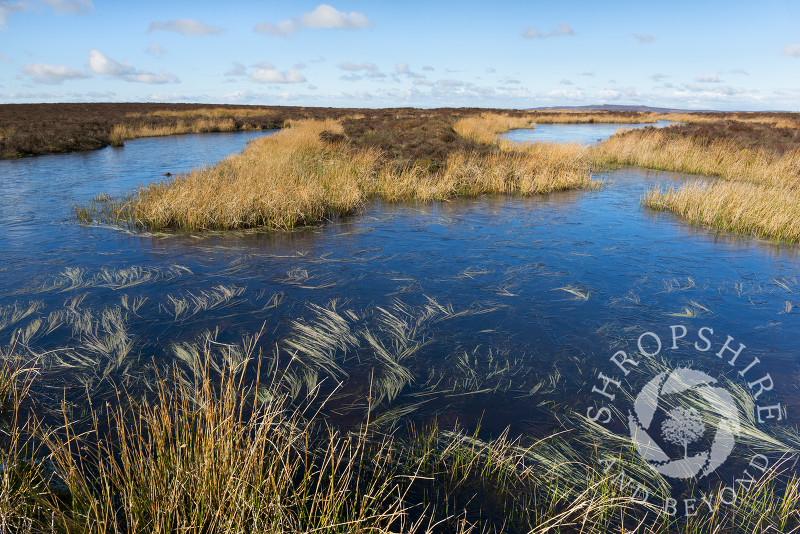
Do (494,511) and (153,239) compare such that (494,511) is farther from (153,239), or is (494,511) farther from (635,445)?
(153,239)

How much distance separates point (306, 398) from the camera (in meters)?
4.05

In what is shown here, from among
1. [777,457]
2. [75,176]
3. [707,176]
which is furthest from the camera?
[707,176]

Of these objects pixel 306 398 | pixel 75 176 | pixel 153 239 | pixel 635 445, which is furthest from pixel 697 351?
pixel 75 176

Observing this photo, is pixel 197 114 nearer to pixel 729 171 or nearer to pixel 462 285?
pixel 729 171

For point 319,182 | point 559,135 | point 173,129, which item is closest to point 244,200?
point 319,182

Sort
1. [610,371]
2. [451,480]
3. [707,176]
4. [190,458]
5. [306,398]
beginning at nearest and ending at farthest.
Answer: [190,458], [451,480], [306,398], [610,371], [707,176]

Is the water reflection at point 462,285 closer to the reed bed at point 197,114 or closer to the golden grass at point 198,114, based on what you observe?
the reed bed at point 197,114

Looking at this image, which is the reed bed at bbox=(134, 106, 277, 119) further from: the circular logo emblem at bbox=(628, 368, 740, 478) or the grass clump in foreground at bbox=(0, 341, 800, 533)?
the circular logo emblem at bbox=(628, 368, 740, 478)

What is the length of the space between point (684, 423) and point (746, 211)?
882cm

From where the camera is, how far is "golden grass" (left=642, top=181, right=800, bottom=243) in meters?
9.61

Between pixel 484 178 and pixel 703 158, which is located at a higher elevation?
pixel 703 158

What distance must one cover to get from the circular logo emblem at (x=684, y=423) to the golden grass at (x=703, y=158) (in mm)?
11161

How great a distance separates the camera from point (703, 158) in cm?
1764

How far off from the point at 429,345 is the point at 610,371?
191cm
